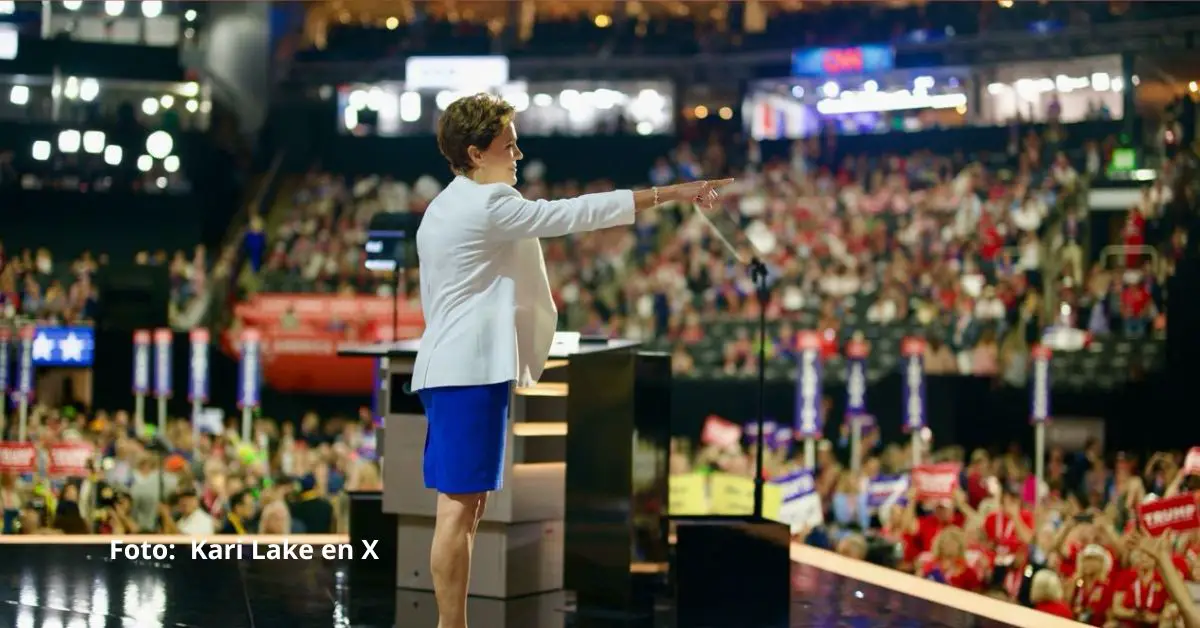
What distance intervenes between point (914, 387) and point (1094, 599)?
4.67 meters

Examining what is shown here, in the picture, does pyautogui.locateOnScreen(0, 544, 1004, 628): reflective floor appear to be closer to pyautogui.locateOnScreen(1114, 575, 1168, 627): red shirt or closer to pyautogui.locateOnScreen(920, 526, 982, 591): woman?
pyautogui.locateOnScreen(1114, 575, 1168, 627): red shirt

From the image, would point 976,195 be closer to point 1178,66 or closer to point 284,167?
point 1178,66

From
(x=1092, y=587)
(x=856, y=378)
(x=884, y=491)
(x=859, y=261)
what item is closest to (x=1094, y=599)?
(x=1092, y=587)

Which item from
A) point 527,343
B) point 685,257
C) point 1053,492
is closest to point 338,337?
point 685,257

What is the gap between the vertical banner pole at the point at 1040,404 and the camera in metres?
10.1

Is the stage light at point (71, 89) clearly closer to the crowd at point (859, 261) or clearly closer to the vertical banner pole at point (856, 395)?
the crowd at point (859, 261)

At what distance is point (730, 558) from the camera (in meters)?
3.62

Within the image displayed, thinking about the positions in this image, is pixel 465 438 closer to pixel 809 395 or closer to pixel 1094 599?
pixel 1094 599

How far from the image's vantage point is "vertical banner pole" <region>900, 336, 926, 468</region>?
10.5 meters

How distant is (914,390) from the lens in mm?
10609

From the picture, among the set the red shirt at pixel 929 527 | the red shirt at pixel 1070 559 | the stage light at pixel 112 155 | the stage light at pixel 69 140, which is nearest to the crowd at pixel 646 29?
the stage light at pixel 112 155

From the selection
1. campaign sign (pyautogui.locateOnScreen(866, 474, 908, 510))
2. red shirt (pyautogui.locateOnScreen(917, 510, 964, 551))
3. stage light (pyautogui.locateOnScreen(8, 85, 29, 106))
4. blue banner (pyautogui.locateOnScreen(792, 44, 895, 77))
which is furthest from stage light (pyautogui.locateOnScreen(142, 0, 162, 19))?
red shirt (pyautogui.locateOnScreen(917, 510, 964, 551))

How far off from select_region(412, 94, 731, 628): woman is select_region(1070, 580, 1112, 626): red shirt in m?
4.05

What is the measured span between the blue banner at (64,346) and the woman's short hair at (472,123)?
11.5 metres
